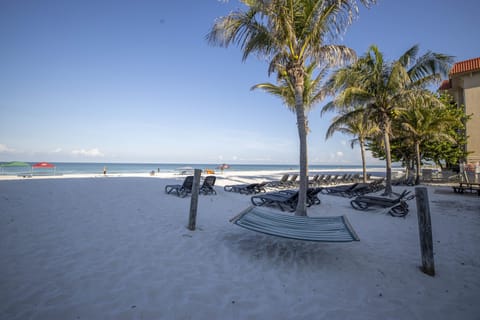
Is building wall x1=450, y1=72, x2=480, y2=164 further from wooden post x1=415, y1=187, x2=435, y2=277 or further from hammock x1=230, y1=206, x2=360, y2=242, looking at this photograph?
hammock x1=230, y1=206, x2=360, y2=242

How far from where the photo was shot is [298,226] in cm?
404

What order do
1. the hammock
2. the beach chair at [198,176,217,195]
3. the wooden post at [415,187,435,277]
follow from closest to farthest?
the wooden post at [415,187,435,277], the hammock, the beach chair at [198,176,217,195]

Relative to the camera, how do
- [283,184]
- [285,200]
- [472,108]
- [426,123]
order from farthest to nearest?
1. [472,108]
2. [426,123]
3. [283,184]
4. [285,200]

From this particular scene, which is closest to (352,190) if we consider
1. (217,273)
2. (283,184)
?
(283,184)

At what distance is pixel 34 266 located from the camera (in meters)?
2.99

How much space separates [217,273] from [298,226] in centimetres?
182

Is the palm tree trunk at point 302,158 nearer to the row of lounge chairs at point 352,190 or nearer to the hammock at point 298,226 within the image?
the hammock at point 298,226

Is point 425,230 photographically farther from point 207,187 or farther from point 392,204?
point 207,187

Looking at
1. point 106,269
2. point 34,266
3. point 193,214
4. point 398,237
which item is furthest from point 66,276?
point 398,237

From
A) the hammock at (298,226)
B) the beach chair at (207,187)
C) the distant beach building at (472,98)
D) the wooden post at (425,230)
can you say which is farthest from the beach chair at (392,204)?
the distant beach building at (472,98)

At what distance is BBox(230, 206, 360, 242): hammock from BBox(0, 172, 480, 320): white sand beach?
43cm

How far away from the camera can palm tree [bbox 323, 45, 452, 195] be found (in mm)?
9375

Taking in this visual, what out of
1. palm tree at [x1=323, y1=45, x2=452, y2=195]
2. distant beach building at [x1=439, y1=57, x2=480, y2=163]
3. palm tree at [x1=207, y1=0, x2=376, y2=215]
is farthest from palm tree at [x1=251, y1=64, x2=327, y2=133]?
distant beach building at [x1=439, y1=57, x2=480, y2=163]

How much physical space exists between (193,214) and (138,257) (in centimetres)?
164
